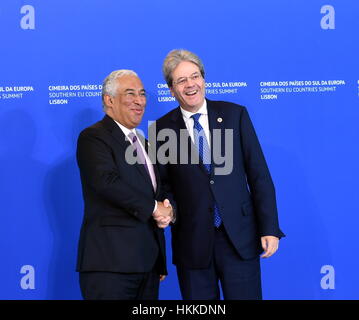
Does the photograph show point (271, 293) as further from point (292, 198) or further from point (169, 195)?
point (169, 195)

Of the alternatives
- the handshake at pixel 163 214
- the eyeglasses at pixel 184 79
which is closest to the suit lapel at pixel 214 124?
the eyeglasses at pixel 184 79

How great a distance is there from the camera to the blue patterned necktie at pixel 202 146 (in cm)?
273

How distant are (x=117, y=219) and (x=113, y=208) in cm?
6

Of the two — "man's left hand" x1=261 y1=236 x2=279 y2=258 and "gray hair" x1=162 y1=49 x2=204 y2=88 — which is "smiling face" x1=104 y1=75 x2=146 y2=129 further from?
"man's left hand" x1=261 y1=236 x2=279 y2=258

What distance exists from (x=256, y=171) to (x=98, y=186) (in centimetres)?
76

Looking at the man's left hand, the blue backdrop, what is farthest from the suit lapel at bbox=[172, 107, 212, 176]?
the blue backdrop

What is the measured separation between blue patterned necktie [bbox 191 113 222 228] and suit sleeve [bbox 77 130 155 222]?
0.32 metres

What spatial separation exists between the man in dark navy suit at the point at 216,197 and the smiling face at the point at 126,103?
6.8 inches

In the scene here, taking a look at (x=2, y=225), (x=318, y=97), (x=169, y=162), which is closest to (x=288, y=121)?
(x=318, y=97)

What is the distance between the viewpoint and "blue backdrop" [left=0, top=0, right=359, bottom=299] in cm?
371

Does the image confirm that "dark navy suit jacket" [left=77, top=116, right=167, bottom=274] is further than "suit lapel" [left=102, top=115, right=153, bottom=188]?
No

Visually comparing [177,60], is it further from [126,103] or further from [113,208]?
[113,208]

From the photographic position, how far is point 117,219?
2.65 m

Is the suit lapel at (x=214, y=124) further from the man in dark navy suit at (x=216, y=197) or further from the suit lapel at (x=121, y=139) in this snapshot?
the suit lapel at (x=121, y=139)
